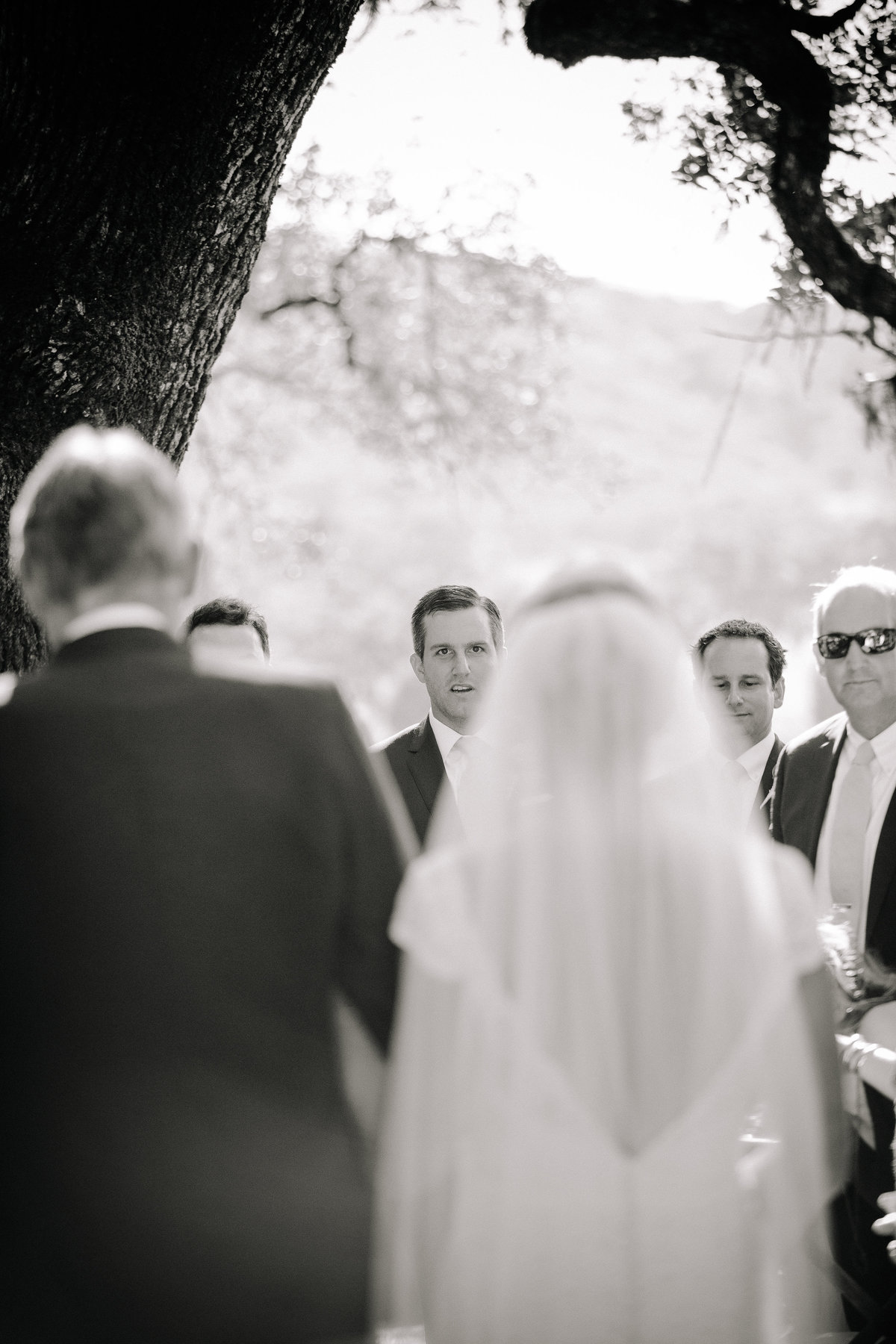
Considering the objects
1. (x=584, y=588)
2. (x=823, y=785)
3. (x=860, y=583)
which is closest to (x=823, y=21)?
(x=860, y=583)

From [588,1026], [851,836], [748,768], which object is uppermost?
[748,768]

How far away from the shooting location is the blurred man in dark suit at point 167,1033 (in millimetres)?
2166

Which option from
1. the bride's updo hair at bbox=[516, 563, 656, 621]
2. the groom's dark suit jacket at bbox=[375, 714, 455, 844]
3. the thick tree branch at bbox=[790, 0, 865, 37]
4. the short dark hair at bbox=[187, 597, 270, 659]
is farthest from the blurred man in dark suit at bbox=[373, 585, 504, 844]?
the bride's updo hair at bbox=[516, 563, 656, 621]

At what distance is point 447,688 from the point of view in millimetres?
6055

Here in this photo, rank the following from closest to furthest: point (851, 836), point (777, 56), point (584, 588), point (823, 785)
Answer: point (584, 588)
point (777, 56)
point (851, 836)
point (823, 785)

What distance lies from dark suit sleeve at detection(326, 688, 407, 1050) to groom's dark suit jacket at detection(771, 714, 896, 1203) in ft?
6.79

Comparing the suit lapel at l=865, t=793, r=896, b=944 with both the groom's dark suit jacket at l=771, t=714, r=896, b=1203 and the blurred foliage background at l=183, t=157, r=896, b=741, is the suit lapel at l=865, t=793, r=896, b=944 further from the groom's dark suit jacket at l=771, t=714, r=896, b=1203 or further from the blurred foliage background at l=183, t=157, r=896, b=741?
the blurred foliage background at l=183, t=157, r=896, b=741

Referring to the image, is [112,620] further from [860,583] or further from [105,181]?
[860,583]

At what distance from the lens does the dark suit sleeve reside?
91.0 inches

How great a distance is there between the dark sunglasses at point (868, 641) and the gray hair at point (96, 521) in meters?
3.10

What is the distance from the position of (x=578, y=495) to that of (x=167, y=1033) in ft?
69.1

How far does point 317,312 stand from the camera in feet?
65.0

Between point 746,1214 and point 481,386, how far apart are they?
1588cm

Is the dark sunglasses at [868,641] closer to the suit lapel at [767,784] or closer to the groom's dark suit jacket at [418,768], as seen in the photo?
the suit lapel at [767,784]
